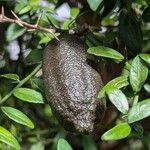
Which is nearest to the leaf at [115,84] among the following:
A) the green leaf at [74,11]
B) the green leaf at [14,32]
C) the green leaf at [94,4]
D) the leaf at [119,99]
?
the leaf at [119,99]

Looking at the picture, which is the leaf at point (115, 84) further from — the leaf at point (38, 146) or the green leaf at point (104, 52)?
the leaf at point (38, 146)

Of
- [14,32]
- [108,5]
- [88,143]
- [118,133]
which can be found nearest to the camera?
[118,133]

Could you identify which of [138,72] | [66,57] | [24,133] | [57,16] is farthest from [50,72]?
[24,133]

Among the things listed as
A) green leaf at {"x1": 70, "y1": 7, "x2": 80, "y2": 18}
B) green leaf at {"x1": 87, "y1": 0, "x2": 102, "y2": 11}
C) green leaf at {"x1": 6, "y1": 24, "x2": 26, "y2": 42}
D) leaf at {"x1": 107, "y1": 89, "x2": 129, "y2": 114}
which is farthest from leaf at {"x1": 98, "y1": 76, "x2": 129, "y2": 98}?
green leaf at {"x1": 70, "y1": 7, "x2": 80, "y2": 18}

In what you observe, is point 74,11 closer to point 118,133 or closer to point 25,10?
point 25,10

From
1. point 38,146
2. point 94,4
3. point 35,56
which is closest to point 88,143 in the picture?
point 38,146

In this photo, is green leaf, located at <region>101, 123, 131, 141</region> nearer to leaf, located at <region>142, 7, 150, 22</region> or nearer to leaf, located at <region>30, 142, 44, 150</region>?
leaf, located at <region>142, 7, 150, 22</region>
